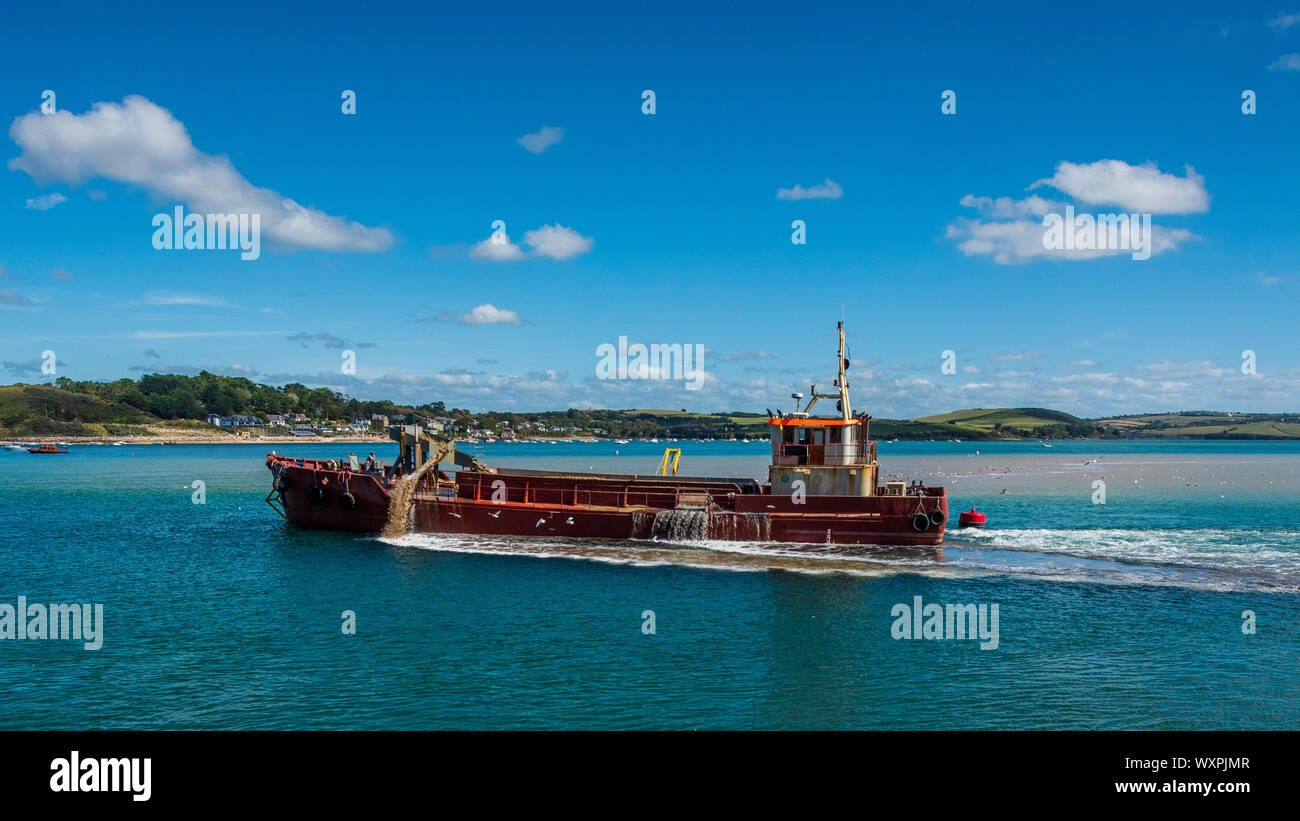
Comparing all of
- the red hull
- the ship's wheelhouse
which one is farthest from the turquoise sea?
the ship's wheelhouse

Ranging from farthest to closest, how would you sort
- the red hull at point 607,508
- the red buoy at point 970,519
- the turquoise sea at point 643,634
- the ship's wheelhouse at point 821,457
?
the red buoy at point 970,519
the ship's wheelhouse at point 821,457
the red hull at point 607,508
the turquoise sea at point 643,634

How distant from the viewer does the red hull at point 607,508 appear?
3803cm

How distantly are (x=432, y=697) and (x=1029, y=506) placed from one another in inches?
2154

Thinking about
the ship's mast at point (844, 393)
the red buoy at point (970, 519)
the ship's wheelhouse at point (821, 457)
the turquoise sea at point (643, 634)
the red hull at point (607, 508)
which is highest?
the ship's mast at point (844, 393)

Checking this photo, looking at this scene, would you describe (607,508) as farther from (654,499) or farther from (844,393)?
(844,393)

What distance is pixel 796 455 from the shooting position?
39406 mm

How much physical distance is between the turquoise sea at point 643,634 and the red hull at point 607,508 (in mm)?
1201

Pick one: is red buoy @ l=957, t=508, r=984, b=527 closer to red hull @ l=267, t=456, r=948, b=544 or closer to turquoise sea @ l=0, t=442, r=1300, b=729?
turquoise sea @ l=0, t=442, r=1300, b=729

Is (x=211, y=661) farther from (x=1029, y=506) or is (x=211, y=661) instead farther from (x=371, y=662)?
(x=1029, y=506)

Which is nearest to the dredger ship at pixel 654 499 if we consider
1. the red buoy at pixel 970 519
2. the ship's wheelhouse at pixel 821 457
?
the ship's wheelhouse at pixel 821 457

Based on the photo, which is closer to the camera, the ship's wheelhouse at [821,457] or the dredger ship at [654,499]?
the dredger ship at [654,499]

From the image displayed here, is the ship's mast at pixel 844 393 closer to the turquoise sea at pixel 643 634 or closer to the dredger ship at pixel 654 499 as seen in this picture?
the dredger ship at pixel 654 499

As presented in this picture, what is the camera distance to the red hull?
38031 mm

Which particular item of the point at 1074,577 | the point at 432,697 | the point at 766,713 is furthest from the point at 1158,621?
the point at 432,697
